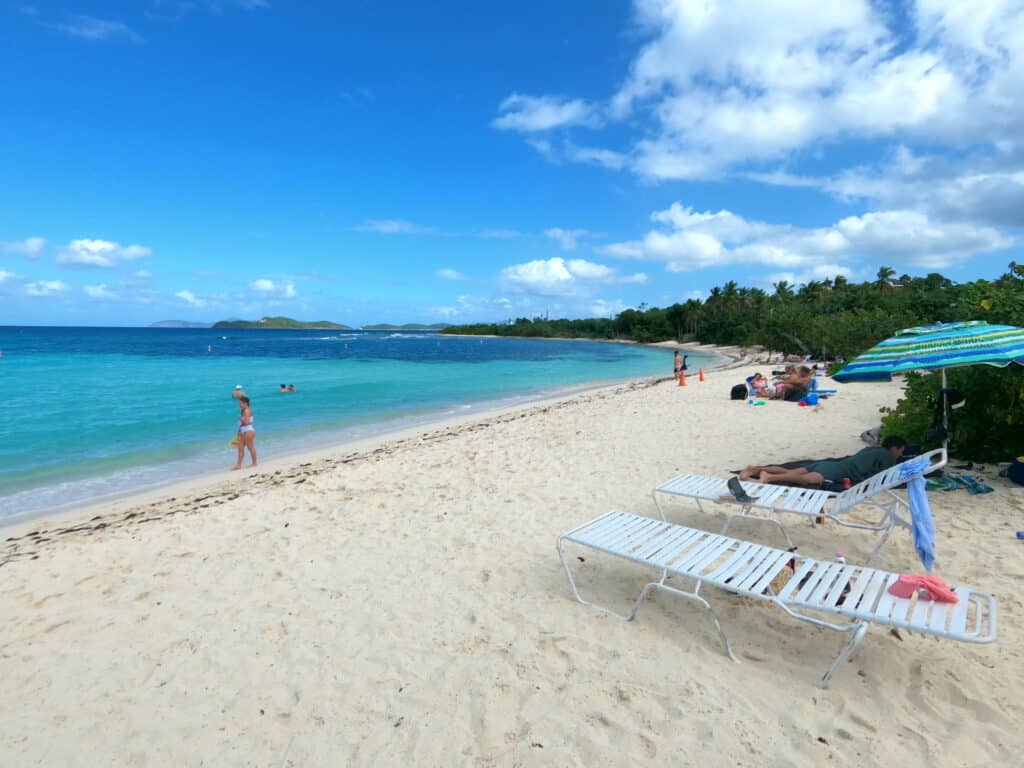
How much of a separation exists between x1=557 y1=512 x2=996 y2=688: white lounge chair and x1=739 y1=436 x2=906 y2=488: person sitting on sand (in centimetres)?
188

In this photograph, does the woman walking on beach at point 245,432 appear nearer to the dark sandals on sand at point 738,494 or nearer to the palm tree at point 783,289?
the dark sandals on sand at point 738,494

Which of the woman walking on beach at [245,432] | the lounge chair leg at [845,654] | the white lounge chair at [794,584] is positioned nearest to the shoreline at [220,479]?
the woman walking on beach at [245,432]

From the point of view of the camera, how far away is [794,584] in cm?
312

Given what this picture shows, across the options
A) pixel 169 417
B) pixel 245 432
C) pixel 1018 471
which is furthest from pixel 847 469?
pixel 169 417

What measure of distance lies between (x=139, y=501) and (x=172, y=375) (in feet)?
87.9

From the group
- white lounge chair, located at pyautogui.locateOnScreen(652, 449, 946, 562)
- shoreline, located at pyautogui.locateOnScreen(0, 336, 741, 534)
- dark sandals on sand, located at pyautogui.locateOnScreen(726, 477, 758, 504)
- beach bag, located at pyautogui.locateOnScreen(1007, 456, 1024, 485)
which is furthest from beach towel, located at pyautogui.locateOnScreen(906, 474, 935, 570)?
shoreline, located at pyautogui.locateOnScreen(0, 336, 741, 534)

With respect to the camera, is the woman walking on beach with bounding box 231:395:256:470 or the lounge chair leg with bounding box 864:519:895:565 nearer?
the lounge chair leg with bounding box 864:519:895:565

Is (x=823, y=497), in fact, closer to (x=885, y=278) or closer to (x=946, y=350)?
(x=946, y=350)

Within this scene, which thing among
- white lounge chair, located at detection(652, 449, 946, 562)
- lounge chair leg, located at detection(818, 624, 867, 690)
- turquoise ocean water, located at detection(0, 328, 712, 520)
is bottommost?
turquoise ocean water, located at detection(0, 328, 712, 520)

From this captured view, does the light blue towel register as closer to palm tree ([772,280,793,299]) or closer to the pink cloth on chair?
the pink cloth on chair

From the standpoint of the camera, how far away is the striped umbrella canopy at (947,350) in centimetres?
400

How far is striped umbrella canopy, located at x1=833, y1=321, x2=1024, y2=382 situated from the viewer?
4000mm

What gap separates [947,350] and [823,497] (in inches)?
60.5

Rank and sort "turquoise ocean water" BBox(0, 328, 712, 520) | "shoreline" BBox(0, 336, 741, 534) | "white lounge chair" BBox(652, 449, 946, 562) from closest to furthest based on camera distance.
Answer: "white lounge chair" BBox(652, 449, 946, 562) → "shoreline" BBox(0, 336, 741, 534) → "turquoise ocean water" BBox(0, 328, 712, 520)
